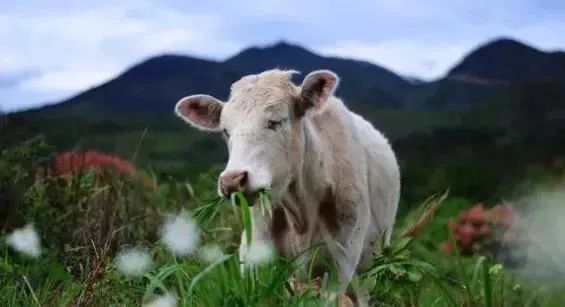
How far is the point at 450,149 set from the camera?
64.6 ft

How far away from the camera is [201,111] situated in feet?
24.3

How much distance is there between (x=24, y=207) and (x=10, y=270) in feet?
7.62

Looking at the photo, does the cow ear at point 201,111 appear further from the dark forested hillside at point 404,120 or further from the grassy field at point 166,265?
the dark forested hillside at point 404,120

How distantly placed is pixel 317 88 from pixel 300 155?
42cm

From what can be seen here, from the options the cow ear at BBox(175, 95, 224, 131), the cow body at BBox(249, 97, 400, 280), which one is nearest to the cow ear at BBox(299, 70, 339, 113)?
the cow body at BBox(249, 97, 400, 280)

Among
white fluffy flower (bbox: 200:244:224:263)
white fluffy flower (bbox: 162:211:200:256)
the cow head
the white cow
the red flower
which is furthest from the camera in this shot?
the red flower

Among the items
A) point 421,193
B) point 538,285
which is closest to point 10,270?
point 538,285

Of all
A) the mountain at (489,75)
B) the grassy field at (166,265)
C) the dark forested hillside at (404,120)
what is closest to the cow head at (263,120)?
the grassy field at (166,265)

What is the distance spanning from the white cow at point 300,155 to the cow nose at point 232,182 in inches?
9.7

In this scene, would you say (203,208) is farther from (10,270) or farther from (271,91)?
(10,270)

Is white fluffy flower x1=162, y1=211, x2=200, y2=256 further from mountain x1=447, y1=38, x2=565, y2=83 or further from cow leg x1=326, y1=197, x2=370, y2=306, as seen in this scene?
mountain x1=447, y1=38, x2=565, y2=83

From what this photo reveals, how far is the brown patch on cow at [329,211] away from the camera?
7258mm

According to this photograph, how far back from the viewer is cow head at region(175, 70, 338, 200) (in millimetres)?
6410

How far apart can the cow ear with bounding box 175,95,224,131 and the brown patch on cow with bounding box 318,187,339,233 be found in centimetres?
76
